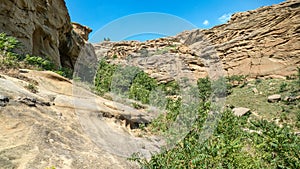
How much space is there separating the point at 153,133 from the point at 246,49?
88.8 ft

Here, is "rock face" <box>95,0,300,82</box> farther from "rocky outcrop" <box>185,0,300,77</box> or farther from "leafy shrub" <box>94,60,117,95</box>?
"leafy shrub" <box>94,60,117,95</box>

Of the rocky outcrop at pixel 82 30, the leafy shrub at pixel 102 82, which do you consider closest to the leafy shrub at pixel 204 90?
the leafy shrub at pixel 102 82

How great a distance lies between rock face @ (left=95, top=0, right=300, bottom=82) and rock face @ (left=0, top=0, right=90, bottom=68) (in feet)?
26.7

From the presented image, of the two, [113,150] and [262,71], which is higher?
[262,71]

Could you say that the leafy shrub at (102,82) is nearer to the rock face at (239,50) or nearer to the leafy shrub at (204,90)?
the leafy shrub at (204,90)

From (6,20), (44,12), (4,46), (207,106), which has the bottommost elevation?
(207,106)

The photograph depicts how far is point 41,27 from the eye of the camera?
32.8 feet

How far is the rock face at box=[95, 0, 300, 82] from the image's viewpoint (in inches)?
994

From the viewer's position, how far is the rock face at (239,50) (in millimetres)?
25250

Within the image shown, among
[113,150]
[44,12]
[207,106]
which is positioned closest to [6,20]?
[44,12]

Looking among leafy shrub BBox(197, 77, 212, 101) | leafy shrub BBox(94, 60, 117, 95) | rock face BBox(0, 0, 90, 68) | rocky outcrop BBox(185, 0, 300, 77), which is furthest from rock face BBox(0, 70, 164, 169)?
rocky outcrop BBox(185, 0, 300, 77)

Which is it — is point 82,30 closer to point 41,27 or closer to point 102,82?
point 41,27

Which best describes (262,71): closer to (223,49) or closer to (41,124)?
(223,49)

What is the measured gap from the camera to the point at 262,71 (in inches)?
1022
